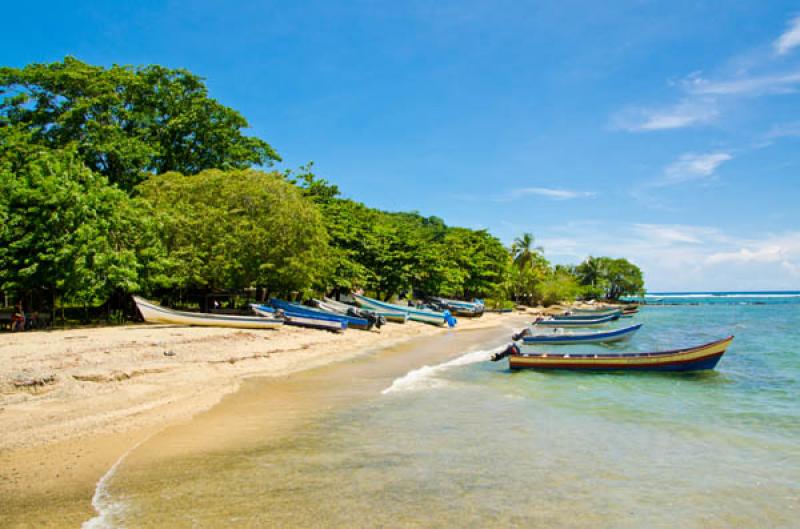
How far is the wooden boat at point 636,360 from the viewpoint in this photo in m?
16.5

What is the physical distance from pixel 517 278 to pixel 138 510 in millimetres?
70951

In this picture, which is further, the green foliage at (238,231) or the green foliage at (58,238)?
the green foliage at (238,231)

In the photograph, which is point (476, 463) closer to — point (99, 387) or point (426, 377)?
point (426, 377)

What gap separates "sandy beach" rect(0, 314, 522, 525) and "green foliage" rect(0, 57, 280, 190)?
2010 cm

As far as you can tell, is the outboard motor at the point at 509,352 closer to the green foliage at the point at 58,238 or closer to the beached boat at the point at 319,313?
the beached boat at the point at 319,313


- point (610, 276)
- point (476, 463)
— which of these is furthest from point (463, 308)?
point (610, 276)

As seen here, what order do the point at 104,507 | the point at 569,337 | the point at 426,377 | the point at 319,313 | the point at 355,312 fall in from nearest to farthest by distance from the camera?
the point at 104,507, the point at 426,377, the point at 569,337, the point at 319,313, the point at 355,312

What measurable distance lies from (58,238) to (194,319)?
6.25 meters

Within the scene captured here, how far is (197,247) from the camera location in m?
25.5

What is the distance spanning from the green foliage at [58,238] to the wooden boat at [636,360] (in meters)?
16.7

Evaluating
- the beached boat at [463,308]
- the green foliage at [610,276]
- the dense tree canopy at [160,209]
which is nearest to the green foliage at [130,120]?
the dense tree canopy at [160,209]

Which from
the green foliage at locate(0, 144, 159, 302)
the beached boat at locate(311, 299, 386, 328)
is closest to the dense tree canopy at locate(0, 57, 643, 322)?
the green foliage at locate(0, 144, 159, 302)

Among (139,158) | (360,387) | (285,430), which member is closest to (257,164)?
(139,158)

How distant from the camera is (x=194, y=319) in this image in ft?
74.0
